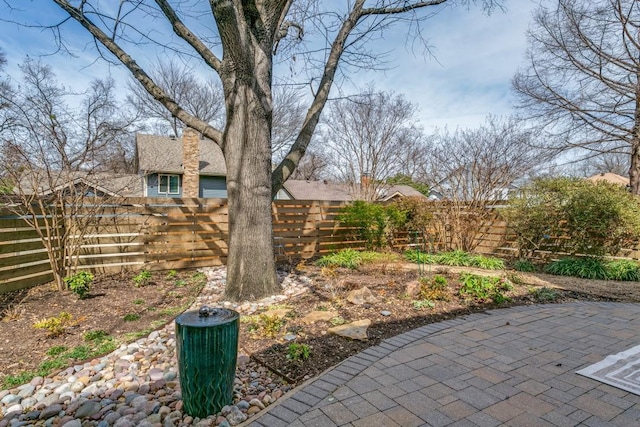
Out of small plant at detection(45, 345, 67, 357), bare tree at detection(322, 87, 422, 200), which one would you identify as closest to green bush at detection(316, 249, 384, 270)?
small plant at detection(45, 345, 67, 357)

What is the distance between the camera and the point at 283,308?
3893mm

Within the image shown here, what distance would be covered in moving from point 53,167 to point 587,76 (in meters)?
11.3

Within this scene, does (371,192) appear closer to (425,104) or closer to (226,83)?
(425,104)

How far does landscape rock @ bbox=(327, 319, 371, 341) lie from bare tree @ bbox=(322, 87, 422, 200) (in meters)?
11.6

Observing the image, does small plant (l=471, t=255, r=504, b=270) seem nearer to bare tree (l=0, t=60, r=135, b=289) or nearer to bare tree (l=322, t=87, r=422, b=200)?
bare tree (l=0, t=60, r=135, b=289)

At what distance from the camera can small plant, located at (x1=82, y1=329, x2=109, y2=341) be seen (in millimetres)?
3191

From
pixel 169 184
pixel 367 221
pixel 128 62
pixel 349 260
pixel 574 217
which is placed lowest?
pixel 349 260

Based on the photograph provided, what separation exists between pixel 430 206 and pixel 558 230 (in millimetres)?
2767

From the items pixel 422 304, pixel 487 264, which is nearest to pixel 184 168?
pixel 487 264

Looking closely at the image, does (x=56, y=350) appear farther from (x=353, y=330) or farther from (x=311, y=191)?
(x=311, y=191)

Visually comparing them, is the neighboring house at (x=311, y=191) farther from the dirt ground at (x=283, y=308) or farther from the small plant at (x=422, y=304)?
the small plant at (x=422, y=304)

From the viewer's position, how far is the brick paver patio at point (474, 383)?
6.49ft

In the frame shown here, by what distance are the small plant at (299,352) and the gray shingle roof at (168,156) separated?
15.0 m

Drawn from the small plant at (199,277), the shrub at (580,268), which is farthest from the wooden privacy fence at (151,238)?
the shrub at (580,268)
